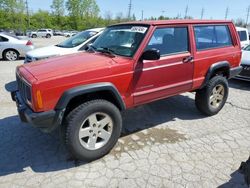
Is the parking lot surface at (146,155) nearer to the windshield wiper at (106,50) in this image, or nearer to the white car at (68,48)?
the windshield wiper at (106,50)

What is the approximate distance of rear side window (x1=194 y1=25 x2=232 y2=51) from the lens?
4616 mm

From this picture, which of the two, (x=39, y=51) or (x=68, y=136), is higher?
(x=39, y=51)

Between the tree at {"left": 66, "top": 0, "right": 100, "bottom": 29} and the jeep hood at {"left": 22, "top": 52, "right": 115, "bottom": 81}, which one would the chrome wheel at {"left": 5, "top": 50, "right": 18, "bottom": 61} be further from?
the tree at {"left": 66, "top": 0, "right": 100, "bottom": 29}

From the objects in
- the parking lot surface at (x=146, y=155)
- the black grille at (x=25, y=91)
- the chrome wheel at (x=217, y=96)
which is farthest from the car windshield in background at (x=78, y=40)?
the chrome wheel at (x=217, y=96)

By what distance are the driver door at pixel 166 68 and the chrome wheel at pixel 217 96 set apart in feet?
2.70

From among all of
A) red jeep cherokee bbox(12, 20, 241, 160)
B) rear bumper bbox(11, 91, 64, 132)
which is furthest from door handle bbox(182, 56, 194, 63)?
rear bumper bbox(11, 91, 64, 132)

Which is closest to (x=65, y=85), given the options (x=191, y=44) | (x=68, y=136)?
(x=68, y=136)

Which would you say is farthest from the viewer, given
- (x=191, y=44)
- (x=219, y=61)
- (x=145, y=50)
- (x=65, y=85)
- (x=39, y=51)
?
(x=39, y=51)

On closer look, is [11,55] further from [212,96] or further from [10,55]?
Result: [212,96]

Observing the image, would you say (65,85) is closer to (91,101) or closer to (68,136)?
(91,101)

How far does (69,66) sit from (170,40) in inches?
72.3

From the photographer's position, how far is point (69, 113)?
3.28 metres

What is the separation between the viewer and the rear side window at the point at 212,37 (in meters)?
4.62

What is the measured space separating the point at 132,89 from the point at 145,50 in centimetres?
63
